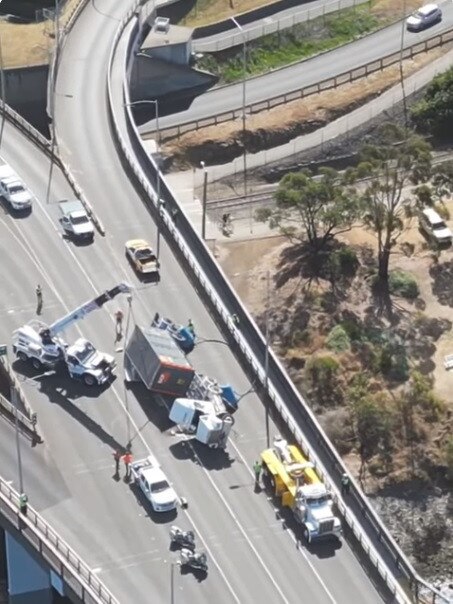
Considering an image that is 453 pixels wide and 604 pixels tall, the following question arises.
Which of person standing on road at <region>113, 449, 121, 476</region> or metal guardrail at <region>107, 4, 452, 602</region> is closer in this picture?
metal guardrail at <region>107, 4, 452, 602</region>

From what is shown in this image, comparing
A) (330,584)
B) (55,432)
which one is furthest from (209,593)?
(55,432)

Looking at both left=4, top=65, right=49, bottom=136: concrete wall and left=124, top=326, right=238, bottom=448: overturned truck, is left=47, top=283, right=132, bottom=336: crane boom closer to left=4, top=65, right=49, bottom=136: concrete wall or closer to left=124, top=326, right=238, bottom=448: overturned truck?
left=124, top=326, right=238, bottom=448: overturned truck

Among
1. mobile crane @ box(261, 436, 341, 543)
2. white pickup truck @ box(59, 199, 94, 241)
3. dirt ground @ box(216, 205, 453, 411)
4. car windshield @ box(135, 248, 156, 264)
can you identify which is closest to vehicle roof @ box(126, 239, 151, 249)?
car windshield @ box(135, 248, 156, 264)

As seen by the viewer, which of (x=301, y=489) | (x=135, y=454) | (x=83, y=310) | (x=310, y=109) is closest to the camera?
(x=301, y=489)

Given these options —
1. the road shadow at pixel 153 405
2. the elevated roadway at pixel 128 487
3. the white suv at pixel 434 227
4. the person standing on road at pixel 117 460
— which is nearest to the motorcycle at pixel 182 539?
the elevated roadway at pixel 128 487

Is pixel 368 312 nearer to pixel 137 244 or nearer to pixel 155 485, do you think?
pixel 137 244

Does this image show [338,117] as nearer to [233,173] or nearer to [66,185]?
[233,173]

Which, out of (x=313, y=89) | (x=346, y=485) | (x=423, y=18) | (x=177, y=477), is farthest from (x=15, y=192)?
(x=423, y=18)
